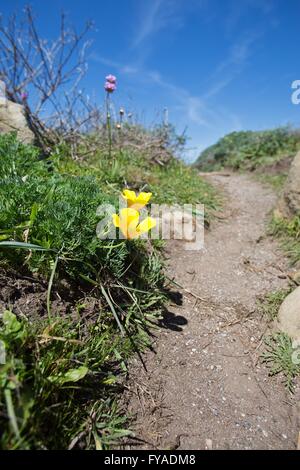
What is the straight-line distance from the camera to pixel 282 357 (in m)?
1.89

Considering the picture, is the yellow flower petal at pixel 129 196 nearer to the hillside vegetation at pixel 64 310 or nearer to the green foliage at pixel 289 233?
the hillside vegetation at pixel 64 310

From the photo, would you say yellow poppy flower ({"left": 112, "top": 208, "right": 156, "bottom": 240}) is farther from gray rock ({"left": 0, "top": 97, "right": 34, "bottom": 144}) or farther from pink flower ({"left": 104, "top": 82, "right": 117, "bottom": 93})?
pink flower ({"left": 104, "top": 82, "right": 117, "bottom": 93})

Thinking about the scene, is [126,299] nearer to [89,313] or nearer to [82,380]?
[89,313]

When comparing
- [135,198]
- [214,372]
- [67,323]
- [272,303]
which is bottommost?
[214,372]

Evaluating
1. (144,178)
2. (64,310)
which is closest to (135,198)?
(64,310)

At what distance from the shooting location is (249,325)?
2.20m

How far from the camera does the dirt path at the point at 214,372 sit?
1.48m

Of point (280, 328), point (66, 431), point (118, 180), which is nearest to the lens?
point (66, 431)

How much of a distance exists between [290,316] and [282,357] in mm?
309

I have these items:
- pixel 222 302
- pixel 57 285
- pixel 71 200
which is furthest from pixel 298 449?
pixel 71 200

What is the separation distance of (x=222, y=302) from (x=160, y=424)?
112 cm

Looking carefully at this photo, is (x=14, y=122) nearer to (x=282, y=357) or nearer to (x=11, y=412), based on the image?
(x=11, y=412)

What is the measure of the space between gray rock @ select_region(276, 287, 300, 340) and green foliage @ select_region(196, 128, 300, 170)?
16.0 ft

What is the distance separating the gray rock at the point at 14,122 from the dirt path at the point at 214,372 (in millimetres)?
1970
